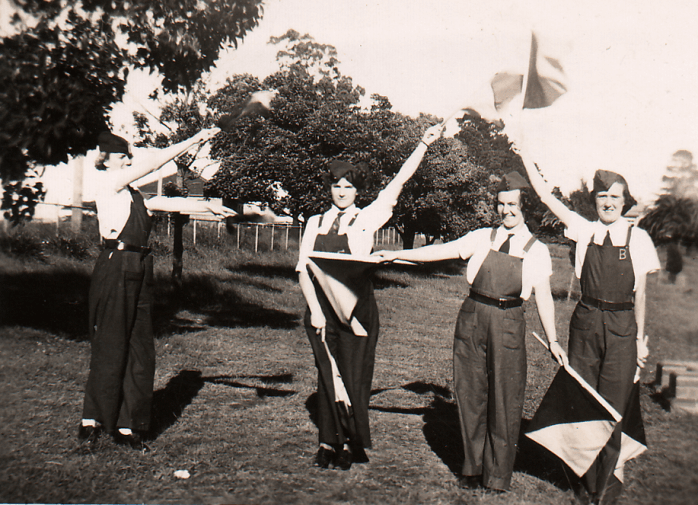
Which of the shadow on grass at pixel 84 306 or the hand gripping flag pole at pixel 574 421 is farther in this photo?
the shadow on grass at pixel 84 306

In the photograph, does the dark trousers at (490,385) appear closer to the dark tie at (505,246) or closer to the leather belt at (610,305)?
the dark tie at (505,246)

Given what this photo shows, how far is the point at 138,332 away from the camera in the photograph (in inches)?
165

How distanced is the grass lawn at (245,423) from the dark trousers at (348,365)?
349mm

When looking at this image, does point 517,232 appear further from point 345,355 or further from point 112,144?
point 112,144

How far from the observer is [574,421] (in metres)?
3.72

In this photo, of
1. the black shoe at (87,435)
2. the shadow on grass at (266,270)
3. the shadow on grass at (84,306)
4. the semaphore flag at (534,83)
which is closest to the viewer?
the semaphore flag at (534,83)

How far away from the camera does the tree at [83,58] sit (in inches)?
211

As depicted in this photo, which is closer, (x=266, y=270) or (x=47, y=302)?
(x=47, y=302)

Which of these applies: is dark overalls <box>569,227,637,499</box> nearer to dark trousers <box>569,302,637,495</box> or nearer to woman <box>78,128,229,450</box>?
dark trousers <box>569,302,637,495</box>

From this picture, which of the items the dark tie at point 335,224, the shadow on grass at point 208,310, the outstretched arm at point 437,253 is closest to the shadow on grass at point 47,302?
the shadow on grass at point 208,310

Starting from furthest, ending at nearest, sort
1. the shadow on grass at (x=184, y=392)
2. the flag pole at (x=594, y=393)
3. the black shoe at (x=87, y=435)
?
the shadow on grass at (x=184, y=392) → the black shoe at (x=87, y=435) → the flag pole at (x=594, y=393)

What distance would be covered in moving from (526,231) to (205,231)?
2209 cm

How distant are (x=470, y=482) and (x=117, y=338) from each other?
8.95 feet

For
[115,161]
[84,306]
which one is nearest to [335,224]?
[115,161]
